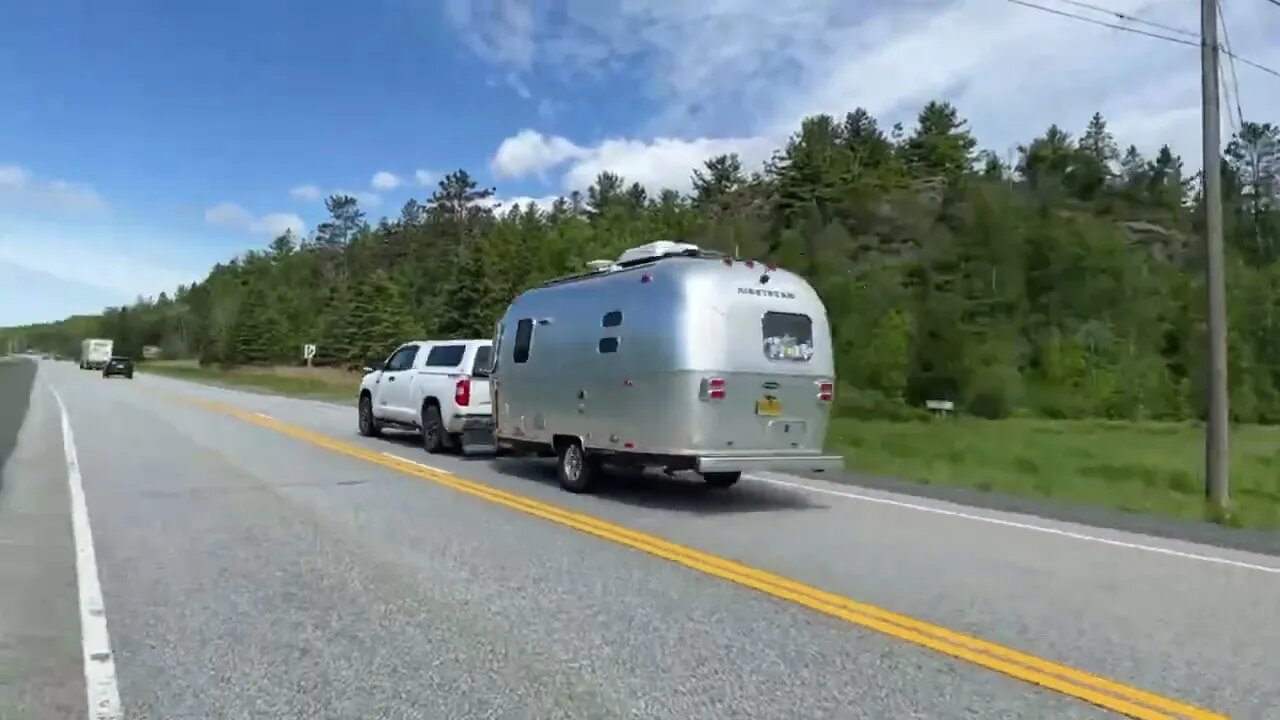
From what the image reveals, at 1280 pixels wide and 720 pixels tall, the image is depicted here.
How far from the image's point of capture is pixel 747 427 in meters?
12.3

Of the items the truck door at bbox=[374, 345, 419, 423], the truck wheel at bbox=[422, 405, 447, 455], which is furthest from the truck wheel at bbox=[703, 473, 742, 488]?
the truck door at bbox=[374, 345, 419, 423]

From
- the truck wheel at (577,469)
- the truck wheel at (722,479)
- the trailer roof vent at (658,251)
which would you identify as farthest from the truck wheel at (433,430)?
the trailer roof vent at (658,251)

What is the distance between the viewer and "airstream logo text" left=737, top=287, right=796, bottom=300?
1242 centimetres

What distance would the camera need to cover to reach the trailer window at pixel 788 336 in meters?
12.5

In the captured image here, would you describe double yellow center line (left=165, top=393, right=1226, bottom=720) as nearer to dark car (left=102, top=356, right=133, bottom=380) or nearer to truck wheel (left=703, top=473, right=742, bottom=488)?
truck wheel (left=703, top=473, right=742, bottom=488)

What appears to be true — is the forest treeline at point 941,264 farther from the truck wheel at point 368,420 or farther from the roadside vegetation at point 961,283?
the truck wheel at point 368,420

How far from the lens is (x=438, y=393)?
19.4m

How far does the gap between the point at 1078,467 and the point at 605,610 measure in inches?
707

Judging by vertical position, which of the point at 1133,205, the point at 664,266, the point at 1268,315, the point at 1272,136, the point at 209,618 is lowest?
the point at 209,618

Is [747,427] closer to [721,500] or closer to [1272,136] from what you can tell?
[721,500]

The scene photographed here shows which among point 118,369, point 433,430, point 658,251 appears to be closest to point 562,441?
point 658,251

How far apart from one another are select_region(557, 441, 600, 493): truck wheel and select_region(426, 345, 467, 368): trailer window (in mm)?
6153

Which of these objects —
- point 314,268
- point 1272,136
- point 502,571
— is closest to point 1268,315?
point 1272,136

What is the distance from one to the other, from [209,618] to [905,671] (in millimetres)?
4263
